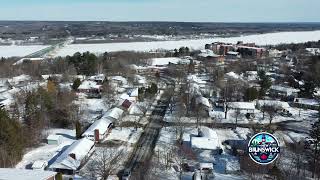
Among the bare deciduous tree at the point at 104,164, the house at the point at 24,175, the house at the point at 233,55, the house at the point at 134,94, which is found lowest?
the bare deciduous tree at the point at 104,164

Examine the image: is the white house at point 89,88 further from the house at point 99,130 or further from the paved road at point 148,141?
the house at point 99,130

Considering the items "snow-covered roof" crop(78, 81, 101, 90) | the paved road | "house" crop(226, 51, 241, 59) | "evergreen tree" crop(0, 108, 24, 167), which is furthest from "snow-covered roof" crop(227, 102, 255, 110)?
"house" crop(226, 51, 241, 59)

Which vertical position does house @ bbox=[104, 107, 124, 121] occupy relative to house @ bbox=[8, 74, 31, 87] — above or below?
below

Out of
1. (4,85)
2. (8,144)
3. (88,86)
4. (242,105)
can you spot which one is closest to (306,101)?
(242,105)

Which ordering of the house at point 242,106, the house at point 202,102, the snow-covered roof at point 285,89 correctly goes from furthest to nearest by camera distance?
1. the snow-covered roof at point 285,89
2. the house at point 242,106
3. the house at point 202,102

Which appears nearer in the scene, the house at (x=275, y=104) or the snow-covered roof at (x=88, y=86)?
the house at (x=275, y=104)

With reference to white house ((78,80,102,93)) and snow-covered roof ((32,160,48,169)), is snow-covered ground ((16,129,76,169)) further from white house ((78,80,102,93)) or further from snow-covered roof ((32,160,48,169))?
white house ((78,80,102,93))

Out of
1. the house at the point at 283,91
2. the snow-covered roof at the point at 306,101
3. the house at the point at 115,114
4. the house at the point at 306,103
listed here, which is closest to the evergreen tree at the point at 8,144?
the house at the point at 115,114
